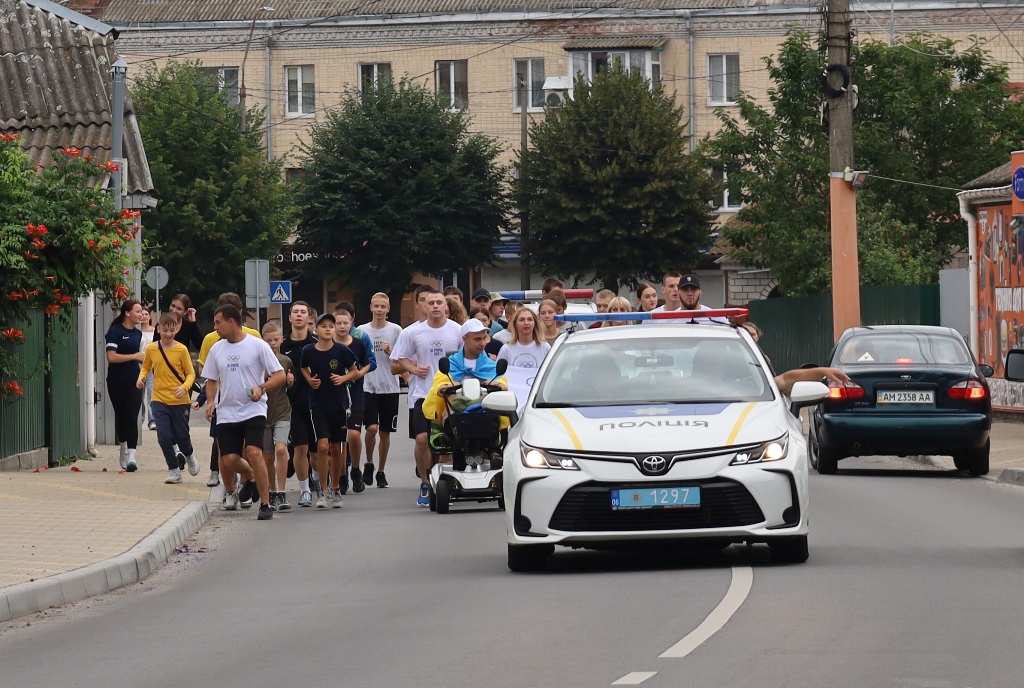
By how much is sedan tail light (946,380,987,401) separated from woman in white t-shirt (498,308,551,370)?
481 cm

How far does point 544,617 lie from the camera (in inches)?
385

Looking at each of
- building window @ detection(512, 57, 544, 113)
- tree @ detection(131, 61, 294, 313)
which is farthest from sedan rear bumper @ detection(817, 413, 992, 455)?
building window @ detection(512, 57, 544, 113)

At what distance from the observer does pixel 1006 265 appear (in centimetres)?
2898

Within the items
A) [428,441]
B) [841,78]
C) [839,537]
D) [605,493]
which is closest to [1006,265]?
[841,78]

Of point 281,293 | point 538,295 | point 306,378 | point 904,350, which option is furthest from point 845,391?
point 281,293

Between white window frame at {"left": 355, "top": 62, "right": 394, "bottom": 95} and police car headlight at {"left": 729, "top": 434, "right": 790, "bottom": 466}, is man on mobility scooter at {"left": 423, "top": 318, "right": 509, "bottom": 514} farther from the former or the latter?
white window frame at {"left": 355, "top": 62, "right": 394, "bottom": 95}

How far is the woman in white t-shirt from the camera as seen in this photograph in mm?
16531

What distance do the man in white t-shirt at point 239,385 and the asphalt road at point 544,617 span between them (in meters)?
1.39

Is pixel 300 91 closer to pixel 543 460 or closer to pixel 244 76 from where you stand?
pixel 244 76

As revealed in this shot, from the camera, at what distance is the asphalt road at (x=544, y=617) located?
26.7 feet

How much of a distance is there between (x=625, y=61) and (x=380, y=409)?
144 feet

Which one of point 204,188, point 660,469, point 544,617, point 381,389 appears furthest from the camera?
point 204,188

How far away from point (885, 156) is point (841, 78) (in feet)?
69.2

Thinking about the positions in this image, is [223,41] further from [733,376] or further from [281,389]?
[733,376]
